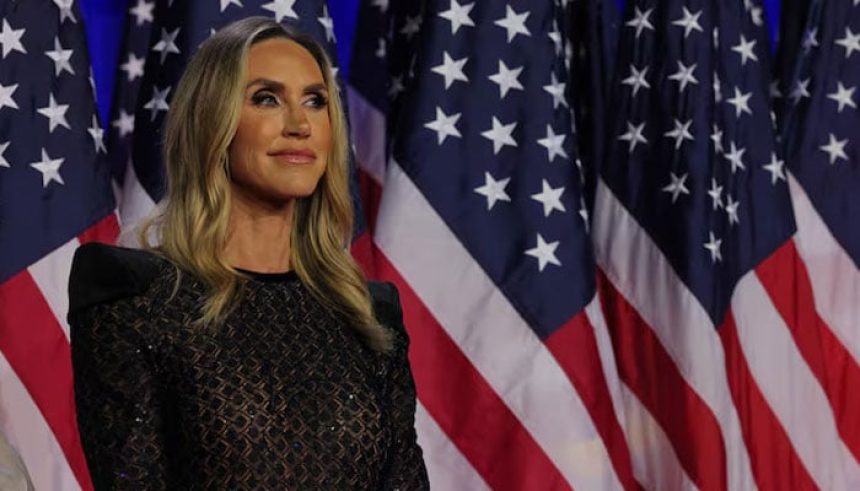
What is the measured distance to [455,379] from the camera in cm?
335

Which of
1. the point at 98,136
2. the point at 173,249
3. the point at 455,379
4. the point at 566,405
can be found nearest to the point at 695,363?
the point at 566,405

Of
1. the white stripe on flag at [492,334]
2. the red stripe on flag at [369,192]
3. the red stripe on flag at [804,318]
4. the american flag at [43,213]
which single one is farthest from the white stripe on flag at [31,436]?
the red stripe on flag at [804,318]

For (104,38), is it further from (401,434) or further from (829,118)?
(829,118)

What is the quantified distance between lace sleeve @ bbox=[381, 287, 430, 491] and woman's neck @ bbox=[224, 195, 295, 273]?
8.8 inches

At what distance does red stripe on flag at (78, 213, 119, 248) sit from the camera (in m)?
2.96

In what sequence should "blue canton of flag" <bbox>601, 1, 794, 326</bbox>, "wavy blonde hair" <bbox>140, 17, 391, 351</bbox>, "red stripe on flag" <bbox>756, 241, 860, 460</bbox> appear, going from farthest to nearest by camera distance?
"red stripe on flag" <bbox>756, 241, 860, 460</bbox>
"blue canton of flag" <bbox>601, 1, 794, 326</bbox>
"wavy blonde hair" <bbox>140, 17, 391, 351</bbox>

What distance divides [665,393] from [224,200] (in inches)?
81.7

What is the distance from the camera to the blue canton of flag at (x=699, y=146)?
3.66 m

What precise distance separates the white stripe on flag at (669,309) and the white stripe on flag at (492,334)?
39 centimetres

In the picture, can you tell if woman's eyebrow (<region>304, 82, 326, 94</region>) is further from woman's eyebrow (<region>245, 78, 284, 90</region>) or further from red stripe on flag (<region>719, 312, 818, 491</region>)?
red stripe on flag (<region>719, 312, 818, 491</region>)

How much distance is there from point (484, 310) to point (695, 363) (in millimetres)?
634

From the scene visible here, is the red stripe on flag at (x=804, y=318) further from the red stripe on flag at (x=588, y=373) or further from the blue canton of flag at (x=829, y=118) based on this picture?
the red stripe on flag at (x=588, y=373)

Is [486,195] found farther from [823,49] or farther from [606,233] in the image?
[823,49]

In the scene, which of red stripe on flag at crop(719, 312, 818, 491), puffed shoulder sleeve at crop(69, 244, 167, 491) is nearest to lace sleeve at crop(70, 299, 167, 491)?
puffed shoulder sleeve at crop(69, 244, 167, 491)
